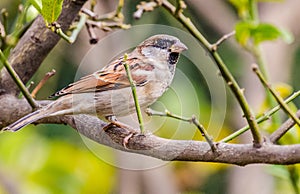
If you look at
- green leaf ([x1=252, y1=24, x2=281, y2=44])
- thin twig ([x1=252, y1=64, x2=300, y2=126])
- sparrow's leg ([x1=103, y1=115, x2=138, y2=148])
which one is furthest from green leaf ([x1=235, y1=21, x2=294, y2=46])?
thin twig ([x1=252, y1=64, x2=300, y2=126])

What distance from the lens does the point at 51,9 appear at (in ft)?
4.03

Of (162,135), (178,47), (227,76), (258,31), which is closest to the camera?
(227,76)

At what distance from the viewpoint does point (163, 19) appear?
3270mm

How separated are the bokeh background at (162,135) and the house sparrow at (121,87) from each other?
0.44 meters

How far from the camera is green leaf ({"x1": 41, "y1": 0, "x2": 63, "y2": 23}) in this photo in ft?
4.01

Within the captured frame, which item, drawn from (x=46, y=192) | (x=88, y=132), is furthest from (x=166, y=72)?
(x=46, y=192)

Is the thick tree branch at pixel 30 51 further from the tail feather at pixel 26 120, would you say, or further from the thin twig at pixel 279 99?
the thin twig at pixel 279 99

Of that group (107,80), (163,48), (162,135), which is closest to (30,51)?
(107,80)

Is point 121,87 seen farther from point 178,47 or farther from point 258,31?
point 258,31

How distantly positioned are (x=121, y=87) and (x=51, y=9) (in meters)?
0.33

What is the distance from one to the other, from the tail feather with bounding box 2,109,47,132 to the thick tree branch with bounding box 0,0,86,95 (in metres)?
0.16

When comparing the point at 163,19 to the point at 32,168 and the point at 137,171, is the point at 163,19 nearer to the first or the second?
the point at 137,171

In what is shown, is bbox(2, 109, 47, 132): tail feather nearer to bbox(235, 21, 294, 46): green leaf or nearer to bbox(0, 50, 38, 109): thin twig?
bbox(0, 50, 38, 109): thin twig

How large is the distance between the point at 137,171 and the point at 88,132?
165 centimetres
